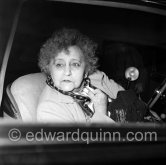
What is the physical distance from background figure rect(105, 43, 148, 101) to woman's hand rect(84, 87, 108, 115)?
0.80ft

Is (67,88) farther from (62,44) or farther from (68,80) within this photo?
(62,44)

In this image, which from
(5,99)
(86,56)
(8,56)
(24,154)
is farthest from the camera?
(86,56)

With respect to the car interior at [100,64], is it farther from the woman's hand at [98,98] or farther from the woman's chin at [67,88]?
the woman's hand at [98,98]

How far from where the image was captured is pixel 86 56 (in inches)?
86.7

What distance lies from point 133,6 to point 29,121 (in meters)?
0.93

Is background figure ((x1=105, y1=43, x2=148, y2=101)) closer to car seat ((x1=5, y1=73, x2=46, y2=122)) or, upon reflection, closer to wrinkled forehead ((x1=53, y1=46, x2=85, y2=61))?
wrinkled forehead ((x1=53, y1=46, x2=85, y2=61))

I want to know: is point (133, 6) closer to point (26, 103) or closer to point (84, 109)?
point (84, 109)

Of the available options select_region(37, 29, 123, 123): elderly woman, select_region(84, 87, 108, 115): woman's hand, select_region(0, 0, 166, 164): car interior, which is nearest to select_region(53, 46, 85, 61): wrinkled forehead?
select_region(37, 29, 123, 123): elderly woman

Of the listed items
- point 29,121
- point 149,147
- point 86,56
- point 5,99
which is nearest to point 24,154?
point 29,121

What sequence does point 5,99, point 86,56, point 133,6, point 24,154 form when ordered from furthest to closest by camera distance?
point 86,56 < point 133,6 < point 5,99 < point 24,154

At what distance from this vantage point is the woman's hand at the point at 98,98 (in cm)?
210

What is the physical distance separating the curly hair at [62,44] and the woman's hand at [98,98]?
0.77 ft
